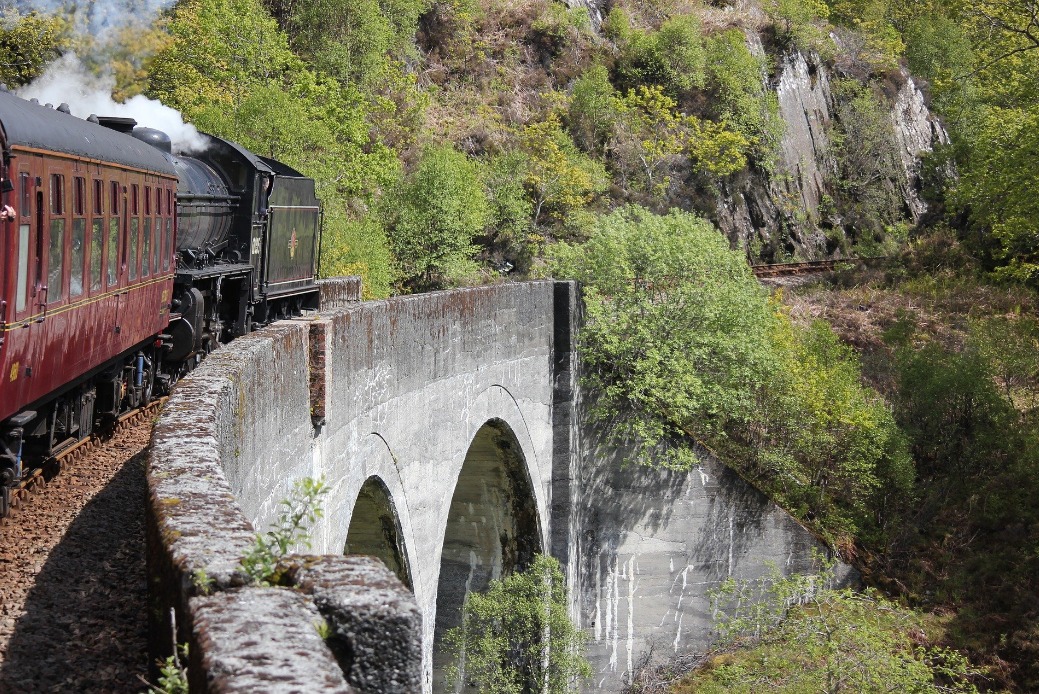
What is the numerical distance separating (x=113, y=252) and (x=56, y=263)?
5.67 ft

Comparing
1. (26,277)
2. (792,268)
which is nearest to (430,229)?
(792,268)

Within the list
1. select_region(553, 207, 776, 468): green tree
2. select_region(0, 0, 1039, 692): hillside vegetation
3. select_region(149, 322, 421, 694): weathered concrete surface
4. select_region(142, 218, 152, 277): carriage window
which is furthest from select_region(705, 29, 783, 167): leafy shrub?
select_region(149, 322, 421, 694): weathered concrete surface

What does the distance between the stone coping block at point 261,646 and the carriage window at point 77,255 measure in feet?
19.4

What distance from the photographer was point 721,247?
22.9m

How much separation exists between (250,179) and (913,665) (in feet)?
38.6

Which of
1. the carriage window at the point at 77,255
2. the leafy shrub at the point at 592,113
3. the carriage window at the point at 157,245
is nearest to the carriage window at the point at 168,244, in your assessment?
the carriage window at the point at 157,245

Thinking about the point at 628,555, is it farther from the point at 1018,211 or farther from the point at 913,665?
the point at 1018,211

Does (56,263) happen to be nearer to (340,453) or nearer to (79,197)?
(79,197)

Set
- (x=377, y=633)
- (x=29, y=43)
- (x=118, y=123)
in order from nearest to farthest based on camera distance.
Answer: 1. (x=377, y=633)
2. (x=118, y=123)
3. (x=29, y=43)

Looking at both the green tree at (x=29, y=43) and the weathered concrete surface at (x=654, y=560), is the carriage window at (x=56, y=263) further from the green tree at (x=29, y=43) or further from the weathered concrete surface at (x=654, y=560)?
the green tree at (x=29, y=43)

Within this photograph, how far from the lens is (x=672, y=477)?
73.7ft

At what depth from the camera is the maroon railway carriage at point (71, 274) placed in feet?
22.9

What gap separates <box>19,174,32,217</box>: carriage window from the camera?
698cm

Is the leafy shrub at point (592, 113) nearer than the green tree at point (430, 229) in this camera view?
No
